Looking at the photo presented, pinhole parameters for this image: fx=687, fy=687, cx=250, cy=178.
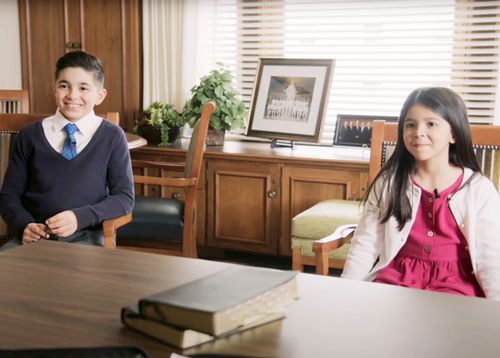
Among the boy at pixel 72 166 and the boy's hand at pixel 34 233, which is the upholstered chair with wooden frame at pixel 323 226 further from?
the boy's hand at pixel 34 233

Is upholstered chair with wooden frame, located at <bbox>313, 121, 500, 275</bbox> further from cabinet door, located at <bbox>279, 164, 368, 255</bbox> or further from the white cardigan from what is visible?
cabinet door, located at <bbox>279, 164, 368, 255</bbox>

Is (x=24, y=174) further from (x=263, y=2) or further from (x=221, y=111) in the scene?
(x=263, y=2)

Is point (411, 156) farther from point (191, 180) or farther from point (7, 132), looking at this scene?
point (7, 132)

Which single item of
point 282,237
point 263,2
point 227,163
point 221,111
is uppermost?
point 263,2

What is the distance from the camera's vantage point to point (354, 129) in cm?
400

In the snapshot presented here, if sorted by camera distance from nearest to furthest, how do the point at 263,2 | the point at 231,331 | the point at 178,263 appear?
the point at 231,331
the point at 178,263
the point at 263,2

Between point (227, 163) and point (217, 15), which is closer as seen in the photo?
point (227, 163)

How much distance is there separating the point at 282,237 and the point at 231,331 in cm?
287

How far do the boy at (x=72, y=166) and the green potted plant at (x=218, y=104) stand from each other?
5.43 ft

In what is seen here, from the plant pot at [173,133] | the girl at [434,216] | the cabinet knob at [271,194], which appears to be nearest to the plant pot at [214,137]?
the plant pot at [173,133]

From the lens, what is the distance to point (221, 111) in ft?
13.7

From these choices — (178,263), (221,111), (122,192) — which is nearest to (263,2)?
(221,111)

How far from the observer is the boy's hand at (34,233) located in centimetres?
221

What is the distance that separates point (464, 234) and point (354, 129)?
7.12ft
